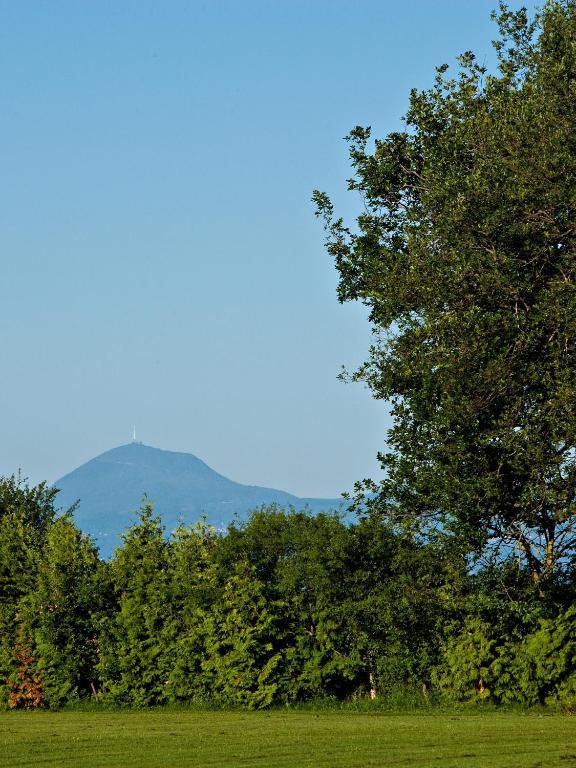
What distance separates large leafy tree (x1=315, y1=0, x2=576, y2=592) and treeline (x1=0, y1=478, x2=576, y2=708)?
3.89 ft

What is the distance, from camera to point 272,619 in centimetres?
3097

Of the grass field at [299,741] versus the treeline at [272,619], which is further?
the treeline at [272,619]

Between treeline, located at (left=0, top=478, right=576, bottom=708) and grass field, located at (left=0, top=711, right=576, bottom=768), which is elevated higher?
treeline, located at (left=0, top=478, right=576, bottom=708)

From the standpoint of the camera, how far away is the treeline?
27359mm

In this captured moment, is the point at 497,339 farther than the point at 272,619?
No

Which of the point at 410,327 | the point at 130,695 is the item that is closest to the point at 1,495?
the point at 130,695

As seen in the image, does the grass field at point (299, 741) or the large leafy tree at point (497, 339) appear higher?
the large leafy tree at point (497, 339)

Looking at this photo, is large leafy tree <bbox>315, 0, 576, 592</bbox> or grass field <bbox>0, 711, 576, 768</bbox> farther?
large leafy tree <bbox>315, 0, 576, 592</bbox>

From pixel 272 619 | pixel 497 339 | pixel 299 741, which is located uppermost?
pixel 497 339

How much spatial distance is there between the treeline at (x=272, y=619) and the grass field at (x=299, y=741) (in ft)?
5.85

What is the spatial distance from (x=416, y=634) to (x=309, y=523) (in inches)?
176

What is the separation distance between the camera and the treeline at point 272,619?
89.8 ft

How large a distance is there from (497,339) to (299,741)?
924 centimetres

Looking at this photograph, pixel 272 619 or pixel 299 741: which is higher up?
pixel 272 619
